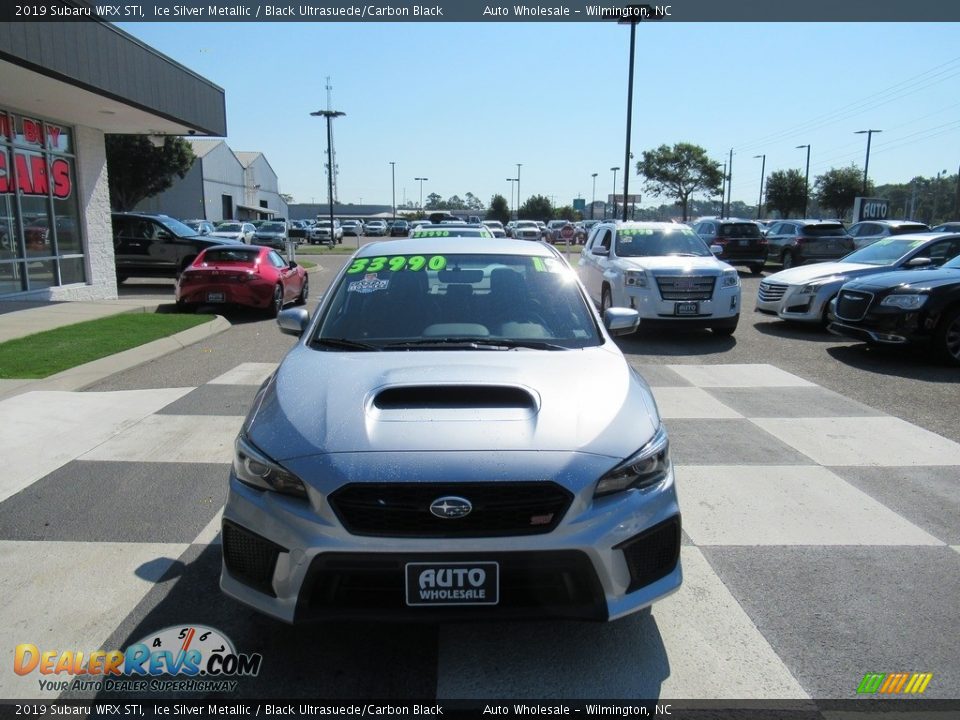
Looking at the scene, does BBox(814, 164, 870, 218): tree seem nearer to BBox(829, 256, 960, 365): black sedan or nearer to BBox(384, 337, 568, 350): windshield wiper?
BBox(829, 256, 960, 365): black sedan

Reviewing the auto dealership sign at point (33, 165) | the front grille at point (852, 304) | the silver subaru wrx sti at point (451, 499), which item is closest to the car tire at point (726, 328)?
the front grille at point (852, 304)

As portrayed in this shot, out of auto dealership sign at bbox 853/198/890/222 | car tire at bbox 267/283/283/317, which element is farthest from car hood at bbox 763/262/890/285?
auto dealership sign at bbox 853/198/890/222

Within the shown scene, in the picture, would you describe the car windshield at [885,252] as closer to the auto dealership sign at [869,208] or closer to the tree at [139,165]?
the auto dealership sign at [869,208]

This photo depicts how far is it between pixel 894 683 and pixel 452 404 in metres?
2.04

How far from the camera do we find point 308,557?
2609 millimetres

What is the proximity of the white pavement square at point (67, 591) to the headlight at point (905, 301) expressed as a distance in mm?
8723

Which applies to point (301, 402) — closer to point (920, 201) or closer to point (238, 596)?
point (238, 596)

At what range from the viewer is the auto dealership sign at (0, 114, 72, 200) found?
43.5 feet

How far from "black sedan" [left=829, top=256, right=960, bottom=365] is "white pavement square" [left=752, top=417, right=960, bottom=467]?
2.90 m

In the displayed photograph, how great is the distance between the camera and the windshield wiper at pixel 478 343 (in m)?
3.75

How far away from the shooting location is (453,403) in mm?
3053

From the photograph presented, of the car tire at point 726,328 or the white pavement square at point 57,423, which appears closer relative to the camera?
the white pavement square at point 57,423

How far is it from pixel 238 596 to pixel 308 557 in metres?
0.42

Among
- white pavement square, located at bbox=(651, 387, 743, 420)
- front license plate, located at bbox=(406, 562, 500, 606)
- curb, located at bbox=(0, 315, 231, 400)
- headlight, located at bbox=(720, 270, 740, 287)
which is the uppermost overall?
headlight, located at bbox=(720, 270, 740, 287)
